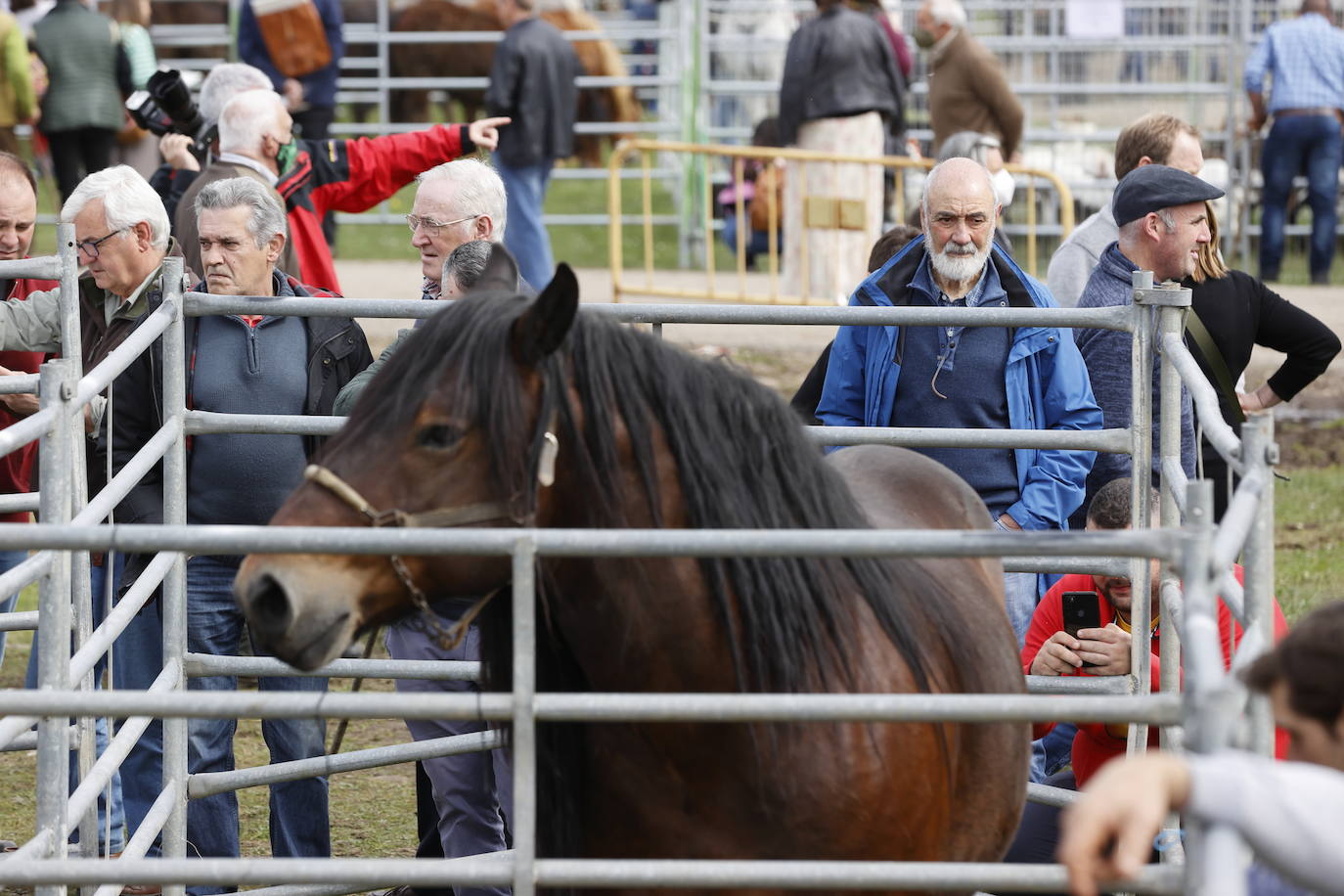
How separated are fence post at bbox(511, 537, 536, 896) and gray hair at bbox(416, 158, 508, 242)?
2.37 meters

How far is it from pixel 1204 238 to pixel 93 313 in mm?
3222

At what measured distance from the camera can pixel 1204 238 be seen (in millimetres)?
5160

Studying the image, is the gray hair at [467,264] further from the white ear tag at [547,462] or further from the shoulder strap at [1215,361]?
the shoulder strap at [1215,361]

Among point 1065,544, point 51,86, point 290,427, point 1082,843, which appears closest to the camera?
point 1082,843

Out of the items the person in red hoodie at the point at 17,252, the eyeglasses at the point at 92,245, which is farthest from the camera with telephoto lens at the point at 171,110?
the eyeglasses at the point at 92,245

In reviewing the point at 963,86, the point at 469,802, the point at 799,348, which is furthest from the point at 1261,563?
the point at 799,348

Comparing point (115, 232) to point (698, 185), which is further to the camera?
point (698, 185)

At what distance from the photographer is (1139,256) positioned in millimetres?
5191

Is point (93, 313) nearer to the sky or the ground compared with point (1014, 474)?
nearer to the sky

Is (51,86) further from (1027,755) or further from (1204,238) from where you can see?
(1027,755)

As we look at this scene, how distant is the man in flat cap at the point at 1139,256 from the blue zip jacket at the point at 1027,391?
1.52ft

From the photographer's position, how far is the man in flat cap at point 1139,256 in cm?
505

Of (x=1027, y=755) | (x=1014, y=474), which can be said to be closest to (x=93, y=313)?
(x=1014, y=474)

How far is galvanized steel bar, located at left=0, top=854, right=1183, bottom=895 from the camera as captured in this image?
247cm
